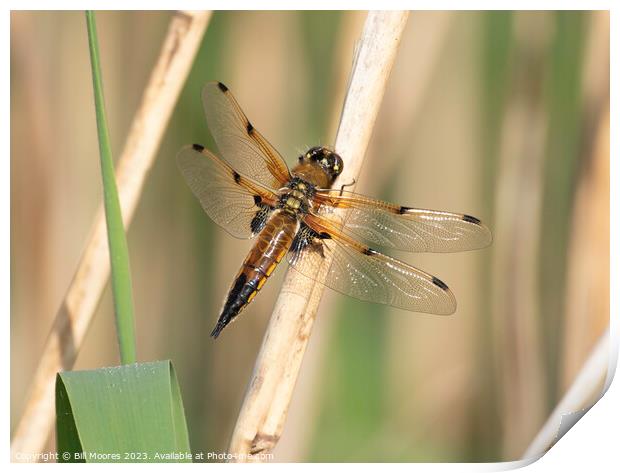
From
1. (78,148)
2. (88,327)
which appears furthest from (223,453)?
(78,148)

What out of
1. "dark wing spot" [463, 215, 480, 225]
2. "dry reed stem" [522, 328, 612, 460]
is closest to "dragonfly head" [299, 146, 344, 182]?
"dark wing spot" [463, 215, 480, 225]

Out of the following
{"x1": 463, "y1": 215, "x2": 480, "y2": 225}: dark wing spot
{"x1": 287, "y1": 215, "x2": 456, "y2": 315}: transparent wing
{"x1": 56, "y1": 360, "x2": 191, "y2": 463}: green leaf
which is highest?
{"x1": 463, "y1": 215, "x2": 480, "y2": 225}: dark wing spot

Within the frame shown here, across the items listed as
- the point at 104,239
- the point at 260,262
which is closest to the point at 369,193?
the point at 260,262

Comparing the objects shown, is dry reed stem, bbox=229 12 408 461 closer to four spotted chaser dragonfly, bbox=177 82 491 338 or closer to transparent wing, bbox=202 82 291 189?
four spotted chaser dragonfly, bbox=177 82 491 338

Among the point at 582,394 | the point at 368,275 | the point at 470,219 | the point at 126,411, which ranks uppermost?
the point at 470,219

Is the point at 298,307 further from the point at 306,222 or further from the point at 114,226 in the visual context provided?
the point at 114,226

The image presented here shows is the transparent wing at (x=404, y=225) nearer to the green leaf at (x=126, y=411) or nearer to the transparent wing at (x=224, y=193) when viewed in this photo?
the transparent wing at (x=224, y=193)
